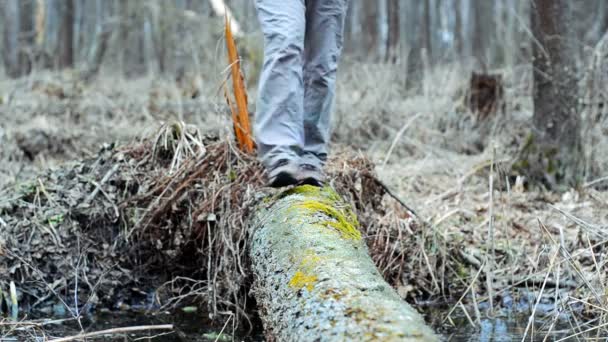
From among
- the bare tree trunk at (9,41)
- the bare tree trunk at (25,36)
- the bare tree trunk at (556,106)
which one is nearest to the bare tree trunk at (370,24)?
the bare tree trunk at (25,36)

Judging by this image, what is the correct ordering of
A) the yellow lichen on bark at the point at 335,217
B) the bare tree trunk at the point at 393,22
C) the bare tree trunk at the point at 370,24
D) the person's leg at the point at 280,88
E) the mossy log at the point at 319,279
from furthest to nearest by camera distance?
the bare tree trunk at the point at 370,24
the bare tree trunk at the point at 393,22
the person's leg at the point at 280,88
the yellow lichen on bark at the point at 335,217
the mossy log at the point at 319,279

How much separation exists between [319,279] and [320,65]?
5.13 ft

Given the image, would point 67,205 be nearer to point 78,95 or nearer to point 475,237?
point 475,237

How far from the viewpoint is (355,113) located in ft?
22.0

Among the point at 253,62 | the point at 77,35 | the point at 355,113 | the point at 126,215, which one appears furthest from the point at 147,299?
the point at 77,35

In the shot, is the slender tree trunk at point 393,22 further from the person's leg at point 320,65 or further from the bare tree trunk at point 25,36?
the person's leg at point 320,65

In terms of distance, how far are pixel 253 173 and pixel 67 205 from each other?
1.01 m

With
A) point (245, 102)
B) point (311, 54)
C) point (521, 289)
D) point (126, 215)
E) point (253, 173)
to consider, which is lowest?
point (521, 289)

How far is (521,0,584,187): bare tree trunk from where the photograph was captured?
480 cm

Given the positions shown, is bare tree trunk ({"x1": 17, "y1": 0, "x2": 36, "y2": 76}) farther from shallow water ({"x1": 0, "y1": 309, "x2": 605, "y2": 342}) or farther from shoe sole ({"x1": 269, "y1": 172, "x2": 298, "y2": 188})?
shoe sole ({"x1": 269, "y1": 172, "x2": 298, "y2": 188})

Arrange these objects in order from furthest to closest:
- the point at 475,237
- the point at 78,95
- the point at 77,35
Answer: the point at 77,35, the point at 78,95, the point at 475,237

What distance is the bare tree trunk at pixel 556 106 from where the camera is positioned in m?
4.80

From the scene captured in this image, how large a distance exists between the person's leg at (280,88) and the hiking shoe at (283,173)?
45mm

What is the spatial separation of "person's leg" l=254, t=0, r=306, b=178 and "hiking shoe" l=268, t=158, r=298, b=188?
4 cm
